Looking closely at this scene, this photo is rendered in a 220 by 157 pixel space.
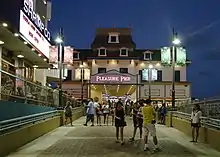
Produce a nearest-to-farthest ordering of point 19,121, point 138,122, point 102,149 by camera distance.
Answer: point 102,149 < point 19,121 < point 138,122

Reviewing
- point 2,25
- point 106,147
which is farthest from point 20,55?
point 106,147

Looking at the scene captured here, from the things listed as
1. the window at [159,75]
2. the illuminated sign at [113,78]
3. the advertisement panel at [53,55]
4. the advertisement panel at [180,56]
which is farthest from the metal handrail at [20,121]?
the window at [159,75]

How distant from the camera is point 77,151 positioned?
1353cm

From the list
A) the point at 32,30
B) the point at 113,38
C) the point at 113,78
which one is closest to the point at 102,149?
the point at 32,30

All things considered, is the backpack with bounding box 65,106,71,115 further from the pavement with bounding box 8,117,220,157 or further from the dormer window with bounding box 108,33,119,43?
the dormer window with bounding box 108,33,119,43

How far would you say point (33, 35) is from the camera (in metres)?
25.6

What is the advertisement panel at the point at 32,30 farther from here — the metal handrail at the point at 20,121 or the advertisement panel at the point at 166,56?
the advertisement panel at the point at 166,56

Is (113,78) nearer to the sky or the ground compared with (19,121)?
nearer to the sky

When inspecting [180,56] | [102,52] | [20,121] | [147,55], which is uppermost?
[102,52]

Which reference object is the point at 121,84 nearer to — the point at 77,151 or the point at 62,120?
the point at 62,120

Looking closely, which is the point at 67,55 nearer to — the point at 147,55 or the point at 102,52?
the point at 102,52

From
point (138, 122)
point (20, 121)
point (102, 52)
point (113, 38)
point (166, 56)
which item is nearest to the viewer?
point (20, 121)

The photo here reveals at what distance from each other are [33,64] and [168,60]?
1257 cm

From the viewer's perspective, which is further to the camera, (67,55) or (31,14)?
(67,55)
